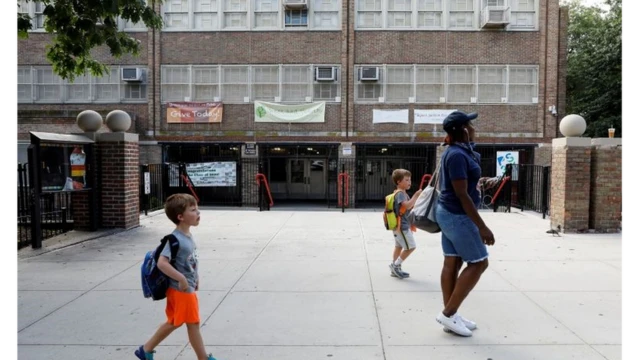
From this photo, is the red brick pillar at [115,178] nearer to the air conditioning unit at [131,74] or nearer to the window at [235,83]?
the window at [235,83]

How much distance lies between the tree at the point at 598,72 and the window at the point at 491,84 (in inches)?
305

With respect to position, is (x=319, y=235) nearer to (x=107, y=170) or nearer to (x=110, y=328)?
(x=107, y=170)

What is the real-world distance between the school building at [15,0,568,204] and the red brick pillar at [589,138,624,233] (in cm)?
1186

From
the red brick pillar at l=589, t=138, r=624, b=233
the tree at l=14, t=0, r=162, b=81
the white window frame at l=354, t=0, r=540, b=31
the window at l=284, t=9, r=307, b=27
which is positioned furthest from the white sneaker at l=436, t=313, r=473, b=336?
the window at l=284, t=9, r=307, b=27

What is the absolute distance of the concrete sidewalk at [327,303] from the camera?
3.99m

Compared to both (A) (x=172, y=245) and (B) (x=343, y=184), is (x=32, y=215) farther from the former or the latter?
(B) (x=343, y=184)

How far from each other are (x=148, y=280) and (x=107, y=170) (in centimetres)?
728

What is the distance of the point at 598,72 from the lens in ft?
93.7

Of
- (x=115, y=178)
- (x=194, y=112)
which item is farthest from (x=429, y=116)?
(x=115, y=178)

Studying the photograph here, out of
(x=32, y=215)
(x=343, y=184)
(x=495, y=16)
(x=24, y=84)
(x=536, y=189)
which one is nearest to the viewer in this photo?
→ (x=32, y=215)

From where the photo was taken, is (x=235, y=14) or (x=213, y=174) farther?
(x=235, y=14)

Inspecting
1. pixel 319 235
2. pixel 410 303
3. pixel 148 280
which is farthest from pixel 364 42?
pixel 148 280

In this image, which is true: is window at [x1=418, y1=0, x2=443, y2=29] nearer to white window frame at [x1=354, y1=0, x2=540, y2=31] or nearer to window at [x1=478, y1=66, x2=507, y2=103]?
white window frame at [x1=354, y1=0, x2=540, y2=31]

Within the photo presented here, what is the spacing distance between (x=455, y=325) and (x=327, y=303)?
4.70 feet
